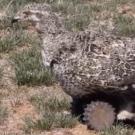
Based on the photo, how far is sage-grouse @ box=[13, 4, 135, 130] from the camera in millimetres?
6219

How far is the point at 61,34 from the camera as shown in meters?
6.75

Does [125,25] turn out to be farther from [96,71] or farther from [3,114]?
[96,71]

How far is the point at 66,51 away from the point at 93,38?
319 mm

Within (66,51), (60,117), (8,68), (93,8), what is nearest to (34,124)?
(60,117)

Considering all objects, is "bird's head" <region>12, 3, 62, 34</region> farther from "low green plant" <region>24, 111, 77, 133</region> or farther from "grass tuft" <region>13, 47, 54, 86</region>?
"low green plant" <region>24, 111, 77, 133</region>

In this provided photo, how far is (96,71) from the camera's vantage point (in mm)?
6266

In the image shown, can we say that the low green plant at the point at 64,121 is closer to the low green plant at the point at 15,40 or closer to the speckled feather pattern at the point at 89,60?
the speckled feather pattern at the point at 89,60

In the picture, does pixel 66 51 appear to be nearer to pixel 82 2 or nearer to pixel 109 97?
pixel 109 97

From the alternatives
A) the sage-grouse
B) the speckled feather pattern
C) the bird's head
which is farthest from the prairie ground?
the bird's head

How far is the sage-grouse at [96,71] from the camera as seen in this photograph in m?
6.22

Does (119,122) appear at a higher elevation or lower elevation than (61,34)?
lower

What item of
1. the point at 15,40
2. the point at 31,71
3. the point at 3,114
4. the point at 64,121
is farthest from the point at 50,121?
the point at 15,40

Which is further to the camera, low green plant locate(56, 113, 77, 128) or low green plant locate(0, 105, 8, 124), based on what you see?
low green plant locate(0, 105, 8, 124)

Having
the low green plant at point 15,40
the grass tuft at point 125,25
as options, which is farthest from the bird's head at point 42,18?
the grass tuft at point 125,25
